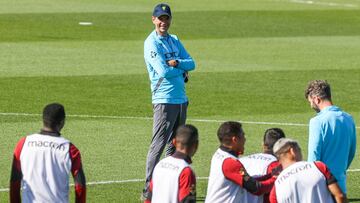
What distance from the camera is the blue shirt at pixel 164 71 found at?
1527 cm

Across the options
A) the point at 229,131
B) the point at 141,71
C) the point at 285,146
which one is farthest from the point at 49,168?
the point at 141,71

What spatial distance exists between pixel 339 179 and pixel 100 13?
3015cm

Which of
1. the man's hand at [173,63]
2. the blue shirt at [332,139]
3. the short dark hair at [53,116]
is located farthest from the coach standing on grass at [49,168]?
the man's hand at [173,63]

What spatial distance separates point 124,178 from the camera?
A: 16.4 m

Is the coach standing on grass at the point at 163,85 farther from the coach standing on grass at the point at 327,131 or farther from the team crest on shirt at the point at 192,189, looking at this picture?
A: the team crest on shirt at the point at 192,189

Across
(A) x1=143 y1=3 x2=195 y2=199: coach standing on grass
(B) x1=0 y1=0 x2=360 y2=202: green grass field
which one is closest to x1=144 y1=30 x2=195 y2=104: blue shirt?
(A) x1=143 y1=3 x2=195 y2=199: coach standing on grass

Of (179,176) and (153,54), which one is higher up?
(153,54)

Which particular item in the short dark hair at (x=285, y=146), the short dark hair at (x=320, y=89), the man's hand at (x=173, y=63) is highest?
the man's hand at (x=173, y=63)

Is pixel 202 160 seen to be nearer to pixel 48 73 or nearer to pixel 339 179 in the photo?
pixel 339 179

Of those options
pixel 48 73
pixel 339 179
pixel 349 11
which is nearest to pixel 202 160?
pixel 339 179

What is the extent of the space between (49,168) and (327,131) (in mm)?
2831

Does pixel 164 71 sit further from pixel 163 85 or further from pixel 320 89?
pixel 320 89

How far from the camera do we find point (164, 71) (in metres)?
15.2

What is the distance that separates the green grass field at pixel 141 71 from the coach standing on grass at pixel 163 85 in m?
0.80
